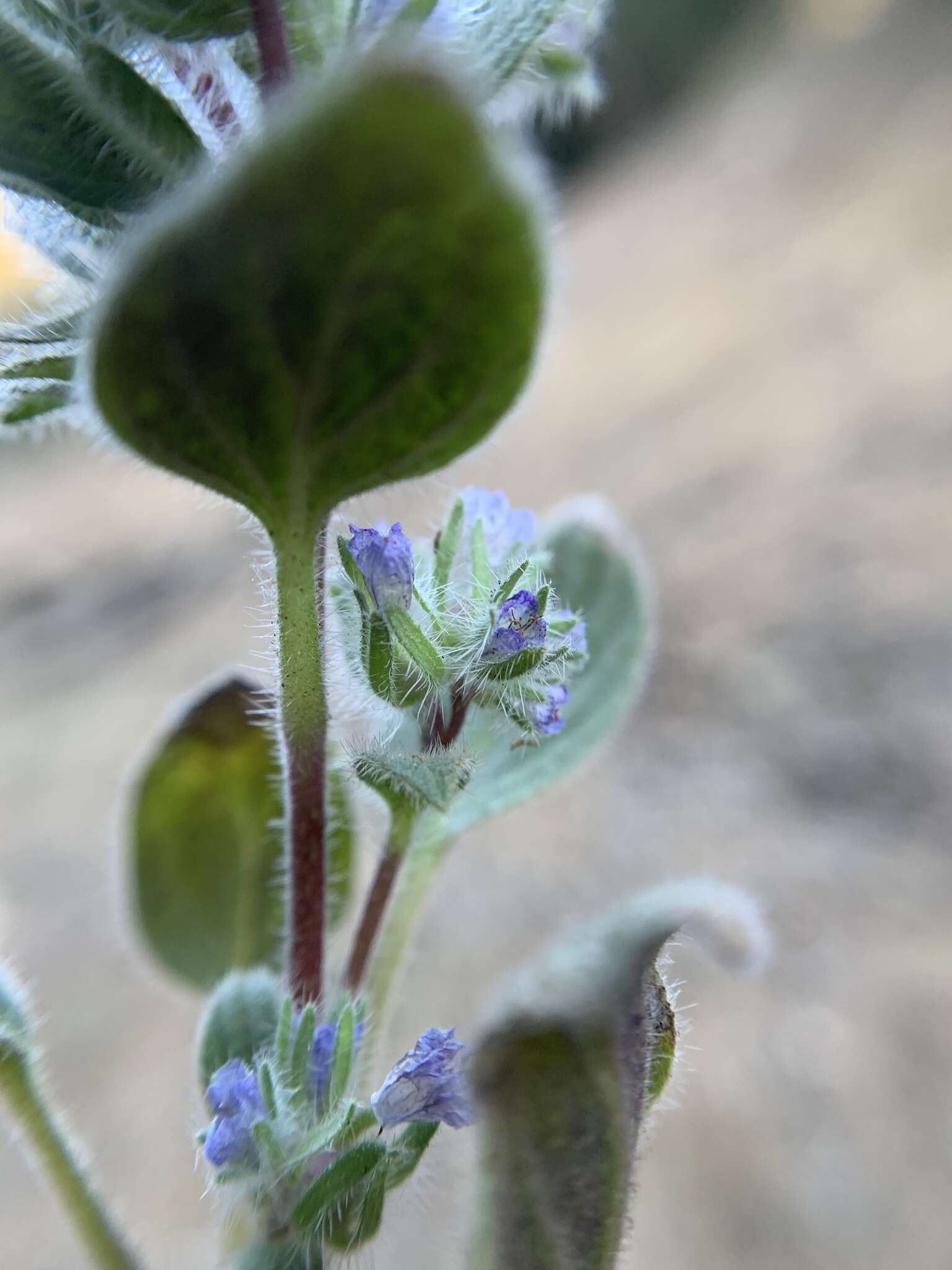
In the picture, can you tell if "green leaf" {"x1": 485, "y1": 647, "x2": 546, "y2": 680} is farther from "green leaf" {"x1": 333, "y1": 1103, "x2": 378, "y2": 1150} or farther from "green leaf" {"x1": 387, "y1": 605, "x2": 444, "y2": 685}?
"green leaf" {"x1": 333, "y1": 1103, "x2": 378, "y2": 1150}

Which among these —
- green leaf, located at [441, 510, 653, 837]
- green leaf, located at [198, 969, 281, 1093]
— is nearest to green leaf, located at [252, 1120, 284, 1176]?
green leaf, located at [198, 969, 281, 1093]

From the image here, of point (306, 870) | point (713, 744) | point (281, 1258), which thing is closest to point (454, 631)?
point (306, 870)

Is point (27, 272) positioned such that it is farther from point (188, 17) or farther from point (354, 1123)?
point (354, 1123)

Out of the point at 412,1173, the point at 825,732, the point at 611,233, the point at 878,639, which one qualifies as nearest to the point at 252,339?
the point at 412,1173

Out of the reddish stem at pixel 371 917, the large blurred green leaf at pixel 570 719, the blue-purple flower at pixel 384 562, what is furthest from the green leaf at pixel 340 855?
the blue-purple flower at pixel 384 562

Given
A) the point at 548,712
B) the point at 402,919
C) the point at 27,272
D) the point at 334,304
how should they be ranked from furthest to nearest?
1. the point at 402,919
2. the point at 27,272
3. the point at 548,712
4. the point at 334,304

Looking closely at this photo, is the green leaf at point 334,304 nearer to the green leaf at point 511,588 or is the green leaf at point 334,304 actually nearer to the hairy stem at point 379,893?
the green leaf at point 511,588

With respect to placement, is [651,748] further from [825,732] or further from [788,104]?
[788,104]
